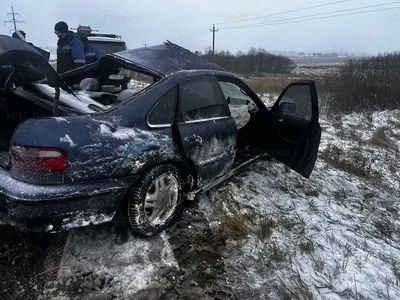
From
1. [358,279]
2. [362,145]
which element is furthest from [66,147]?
[362,145]

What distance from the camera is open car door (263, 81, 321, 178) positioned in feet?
13.8

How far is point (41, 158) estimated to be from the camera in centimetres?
221

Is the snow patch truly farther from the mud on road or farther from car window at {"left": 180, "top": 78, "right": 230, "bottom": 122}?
car window at {"left": 180, "top": 78, "right": 230, "bottom": 122}

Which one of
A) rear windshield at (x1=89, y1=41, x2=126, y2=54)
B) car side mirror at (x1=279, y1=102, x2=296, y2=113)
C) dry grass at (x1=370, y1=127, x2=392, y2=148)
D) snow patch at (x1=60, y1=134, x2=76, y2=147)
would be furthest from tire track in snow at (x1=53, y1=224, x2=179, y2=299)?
rear windshield at (x1=89, y1=41, x2=126, y2=54)

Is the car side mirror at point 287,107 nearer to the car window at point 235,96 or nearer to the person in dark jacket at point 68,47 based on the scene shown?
the car window at point 235,96

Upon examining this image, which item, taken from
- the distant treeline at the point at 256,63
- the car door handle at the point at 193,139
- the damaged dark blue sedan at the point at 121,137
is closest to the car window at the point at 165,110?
the damaged dark blue sedan at the point at 121,137

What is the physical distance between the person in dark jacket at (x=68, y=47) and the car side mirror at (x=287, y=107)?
3588 millimetres

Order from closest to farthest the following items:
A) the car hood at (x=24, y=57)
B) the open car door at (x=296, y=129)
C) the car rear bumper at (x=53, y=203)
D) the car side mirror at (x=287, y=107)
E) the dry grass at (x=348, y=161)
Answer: the car rear bumper at (x=53, y=203) → the car hood at (x=24, y=57) → the open car door at (x=296, y=129) → the car side mirror at (x=287, y=107) → the dry grass at (x=348, y=161)

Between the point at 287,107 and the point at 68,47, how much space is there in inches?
159

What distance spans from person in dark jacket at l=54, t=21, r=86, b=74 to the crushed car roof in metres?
2.93

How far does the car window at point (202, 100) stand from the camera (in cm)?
311

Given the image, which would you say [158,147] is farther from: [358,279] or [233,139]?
[358,279]

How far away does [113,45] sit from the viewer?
9.85m

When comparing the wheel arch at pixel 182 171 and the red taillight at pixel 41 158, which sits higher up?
the red taillight at pixel 41 158
